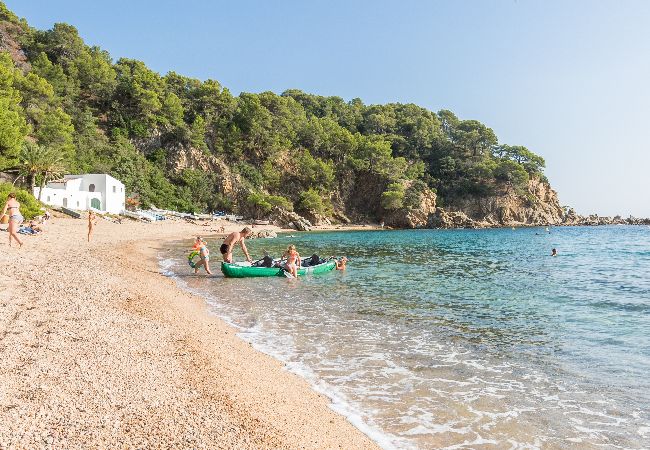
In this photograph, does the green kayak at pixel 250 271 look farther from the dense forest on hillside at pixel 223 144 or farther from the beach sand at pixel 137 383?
the dense forest on hillside at pixel 223 144

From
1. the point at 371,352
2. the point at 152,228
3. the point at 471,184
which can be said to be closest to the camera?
the point at 371,352

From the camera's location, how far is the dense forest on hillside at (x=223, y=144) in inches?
2564

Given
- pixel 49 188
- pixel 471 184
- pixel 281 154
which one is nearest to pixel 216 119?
pixel 281 154

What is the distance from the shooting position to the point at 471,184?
96375 millimetres

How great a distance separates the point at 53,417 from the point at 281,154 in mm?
83077

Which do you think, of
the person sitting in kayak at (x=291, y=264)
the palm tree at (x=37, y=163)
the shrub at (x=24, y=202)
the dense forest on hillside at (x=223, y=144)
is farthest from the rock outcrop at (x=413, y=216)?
the person sitting in kayak at (x=291, y=264)

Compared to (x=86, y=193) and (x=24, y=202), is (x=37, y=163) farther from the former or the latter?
(x=24, y=202)

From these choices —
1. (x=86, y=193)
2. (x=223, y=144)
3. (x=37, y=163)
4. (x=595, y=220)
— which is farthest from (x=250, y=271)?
(x=595, y=220)

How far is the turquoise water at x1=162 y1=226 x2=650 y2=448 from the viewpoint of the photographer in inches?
218

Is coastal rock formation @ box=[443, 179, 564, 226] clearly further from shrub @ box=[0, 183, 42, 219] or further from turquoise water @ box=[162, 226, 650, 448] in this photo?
shrub @ box=[0, 183, 42, 219]

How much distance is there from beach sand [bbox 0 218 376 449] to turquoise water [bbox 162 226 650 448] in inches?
32.2

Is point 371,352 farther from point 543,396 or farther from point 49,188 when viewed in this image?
point 49,188

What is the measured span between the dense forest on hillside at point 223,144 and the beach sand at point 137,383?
55.1 m

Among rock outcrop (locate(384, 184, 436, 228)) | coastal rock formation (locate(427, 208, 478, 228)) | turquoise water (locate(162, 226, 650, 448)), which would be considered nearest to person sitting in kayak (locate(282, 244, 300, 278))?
turquoise water (locate(162, 226, 650, 448))
